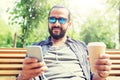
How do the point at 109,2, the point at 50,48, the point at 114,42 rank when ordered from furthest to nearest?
the point at 114,42
the point at 109,2
the point at 50,48

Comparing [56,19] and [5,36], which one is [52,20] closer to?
[56,19]

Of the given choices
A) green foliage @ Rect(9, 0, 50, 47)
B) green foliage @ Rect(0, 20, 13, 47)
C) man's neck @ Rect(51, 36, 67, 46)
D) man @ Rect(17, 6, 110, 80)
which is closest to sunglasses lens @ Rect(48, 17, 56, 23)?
man @ Rect(17, 6, 110, 80)

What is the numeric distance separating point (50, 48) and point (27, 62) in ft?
3.57

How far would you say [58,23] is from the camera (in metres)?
3.01

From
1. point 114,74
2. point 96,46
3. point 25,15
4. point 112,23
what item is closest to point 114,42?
point 112,23

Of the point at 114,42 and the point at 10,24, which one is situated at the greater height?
the point at 10,24

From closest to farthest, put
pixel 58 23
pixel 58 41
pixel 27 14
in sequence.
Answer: pixel 58 23
pixel 58 41
pixel 27 14

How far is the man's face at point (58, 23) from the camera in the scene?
2996mm

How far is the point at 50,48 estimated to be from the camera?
9.98ft

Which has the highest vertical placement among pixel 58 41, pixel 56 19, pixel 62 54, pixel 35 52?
pixel 56 19

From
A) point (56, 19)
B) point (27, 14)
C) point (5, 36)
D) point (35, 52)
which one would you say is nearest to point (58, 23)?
point (56, 19)

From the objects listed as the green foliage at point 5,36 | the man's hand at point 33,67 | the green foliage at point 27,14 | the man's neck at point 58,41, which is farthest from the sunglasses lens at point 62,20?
the green foliage at point 5,36

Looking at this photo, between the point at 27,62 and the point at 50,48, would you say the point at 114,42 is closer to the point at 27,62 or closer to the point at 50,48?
the point at 50,48

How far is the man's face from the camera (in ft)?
9.83
